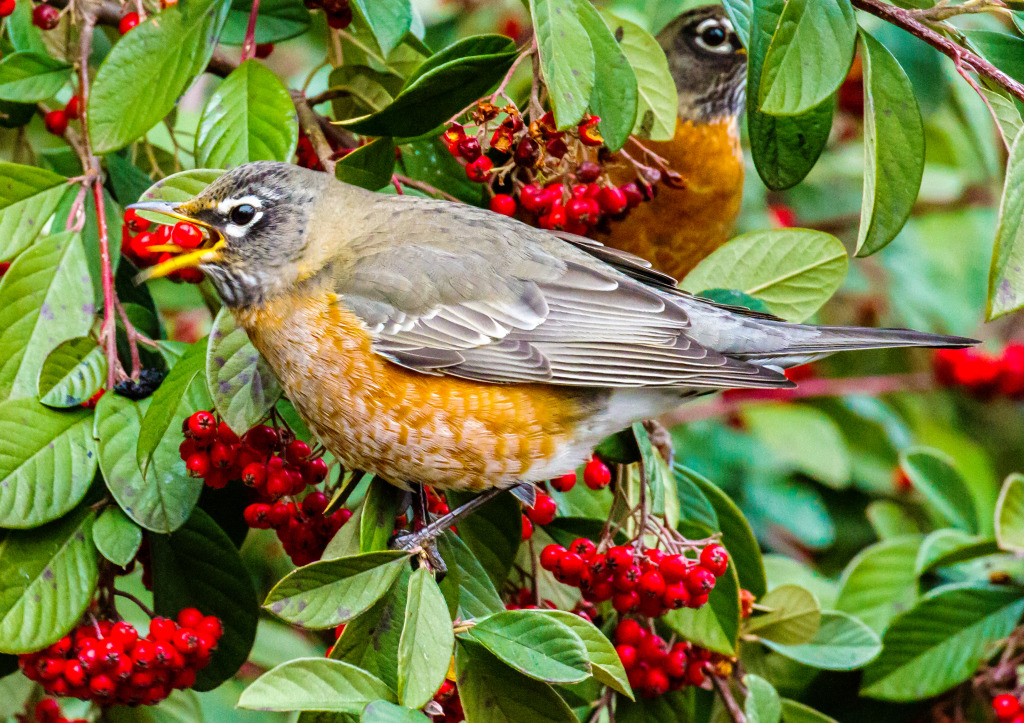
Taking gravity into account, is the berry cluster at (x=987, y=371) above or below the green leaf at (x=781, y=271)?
below

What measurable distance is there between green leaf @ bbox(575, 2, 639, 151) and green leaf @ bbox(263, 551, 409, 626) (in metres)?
0.90

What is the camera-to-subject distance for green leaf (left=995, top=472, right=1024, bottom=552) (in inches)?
95.6

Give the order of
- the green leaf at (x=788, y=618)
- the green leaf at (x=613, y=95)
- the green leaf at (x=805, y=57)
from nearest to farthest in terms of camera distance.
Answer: the green leaf at (x=805, y=57)
the green leaf at (x=613, y=95)
the green leaf at (x=788, y=618)

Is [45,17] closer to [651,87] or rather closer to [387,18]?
[387,18]

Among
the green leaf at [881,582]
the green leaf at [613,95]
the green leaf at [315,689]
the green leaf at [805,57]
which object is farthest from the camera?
the green leaf at [881,582]

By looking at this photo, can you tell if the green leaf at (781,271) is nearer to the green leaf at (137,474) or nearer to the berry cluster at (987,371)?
the green leaf at (137,474)

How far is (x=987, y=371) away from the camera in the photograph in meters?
3.92

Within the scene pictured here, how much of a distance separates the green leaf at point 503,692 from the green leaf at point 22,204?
1139 mm

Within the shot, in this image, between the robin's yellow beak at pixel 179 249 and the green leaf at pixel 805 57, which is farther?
the robin's yellow beak at pixel 179 249

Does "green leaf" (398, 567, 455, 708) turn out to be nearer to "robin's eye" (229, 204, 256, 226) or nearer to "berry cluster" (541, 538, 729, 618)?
"berry cluster" (541, 538, 729, 618)

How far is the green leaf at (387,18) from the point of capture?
1854 millimetres

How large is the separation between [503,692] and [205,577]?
0.65 metres

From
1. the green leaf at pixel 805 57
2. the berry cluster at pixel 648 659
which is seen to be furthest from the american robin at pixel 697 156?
the berry cluster at pixel 648 659

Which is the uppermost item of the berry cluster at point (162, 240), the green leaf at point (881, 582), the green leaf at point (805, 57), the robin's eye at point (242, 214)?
the green leaf at point (805, 57)
